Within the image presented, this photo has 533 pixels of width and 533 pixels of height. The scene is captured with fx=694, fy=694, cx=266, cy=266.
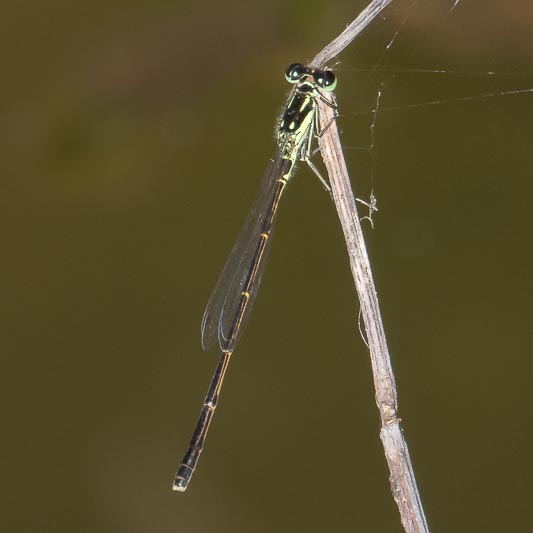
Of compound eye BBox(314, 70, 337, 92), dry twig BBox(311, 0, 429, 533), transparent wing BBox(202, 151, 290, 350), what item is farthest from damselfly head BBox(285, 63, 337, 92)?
transparent wing BBox(202, 151, 290, 350)

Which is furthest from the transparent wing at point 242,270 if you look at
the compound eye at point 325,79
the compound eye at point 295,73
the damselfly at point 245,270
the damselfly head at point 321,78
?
the compound eye at point 325,79

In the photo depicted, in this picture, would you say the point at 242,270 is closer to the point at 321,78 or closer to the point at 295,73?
the point at 295,73

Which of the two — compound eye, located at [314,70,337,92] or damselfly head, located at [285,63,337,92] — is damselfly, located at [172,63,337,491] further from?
compound eye, located at [314,70,337,92]

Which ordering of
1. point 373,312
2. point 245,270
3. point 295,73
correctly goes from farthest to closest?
point 245,270, point 295,73, point 373,312

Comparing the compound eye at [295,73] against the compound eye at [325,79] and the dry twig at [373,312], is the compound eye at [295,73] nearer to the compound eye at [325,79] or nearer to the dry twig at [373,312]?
the compound eye at [325,79]

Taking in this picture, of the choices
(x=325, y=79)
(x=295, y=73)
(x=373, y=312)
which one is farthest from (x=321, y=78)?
(x=373, y=312)

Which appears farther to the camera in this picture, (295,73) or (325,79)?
(295,73)

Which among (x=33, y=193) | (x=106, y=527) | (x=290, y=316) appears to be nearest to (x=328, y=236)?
(x=290, y=316)

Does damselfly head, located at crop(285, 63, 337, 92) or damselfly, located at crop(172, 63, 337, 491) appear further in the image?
damselfly, located at crop(172, 63, 337, 491)

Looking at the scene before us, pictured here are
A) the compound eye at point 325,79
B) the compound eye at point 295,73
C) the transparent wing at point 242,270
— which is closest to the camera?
the compound eye at point 325,79
